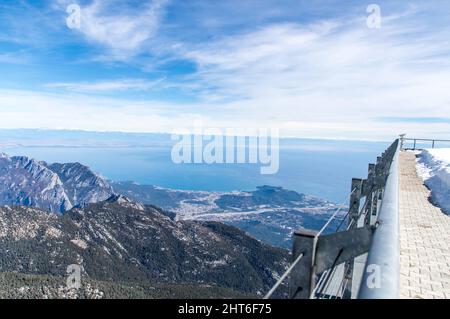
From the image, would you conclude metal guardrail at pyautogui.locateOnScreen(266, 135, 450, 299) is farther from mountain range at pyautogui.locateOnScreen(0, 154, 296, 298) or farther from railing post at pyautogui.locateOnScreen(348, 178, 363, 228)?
mountain range at pyautogui.locateOnScreen(0, 154, 296, 298)

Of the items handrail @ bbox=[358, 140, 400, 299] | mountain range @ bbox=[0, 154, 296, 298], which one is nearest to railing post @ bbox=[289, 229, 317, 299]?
handrail @ bbox=[358, 140, 400, 299]

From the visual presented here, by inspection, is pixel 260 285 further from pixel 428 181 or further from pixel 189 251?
pixel 428 181

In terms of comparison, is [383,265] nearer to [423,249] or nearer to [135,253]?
[423,249]

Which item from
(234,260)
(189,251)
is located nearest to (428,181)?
(234,260)

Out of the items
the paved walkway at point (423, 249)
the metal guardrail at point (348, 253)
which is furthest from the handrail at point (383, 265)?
the paved walkway at point (423, 249)

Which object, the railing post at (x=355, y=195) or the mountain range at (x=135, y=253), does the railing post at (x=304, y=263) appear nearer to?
the railing post at (x=355, y=195)
